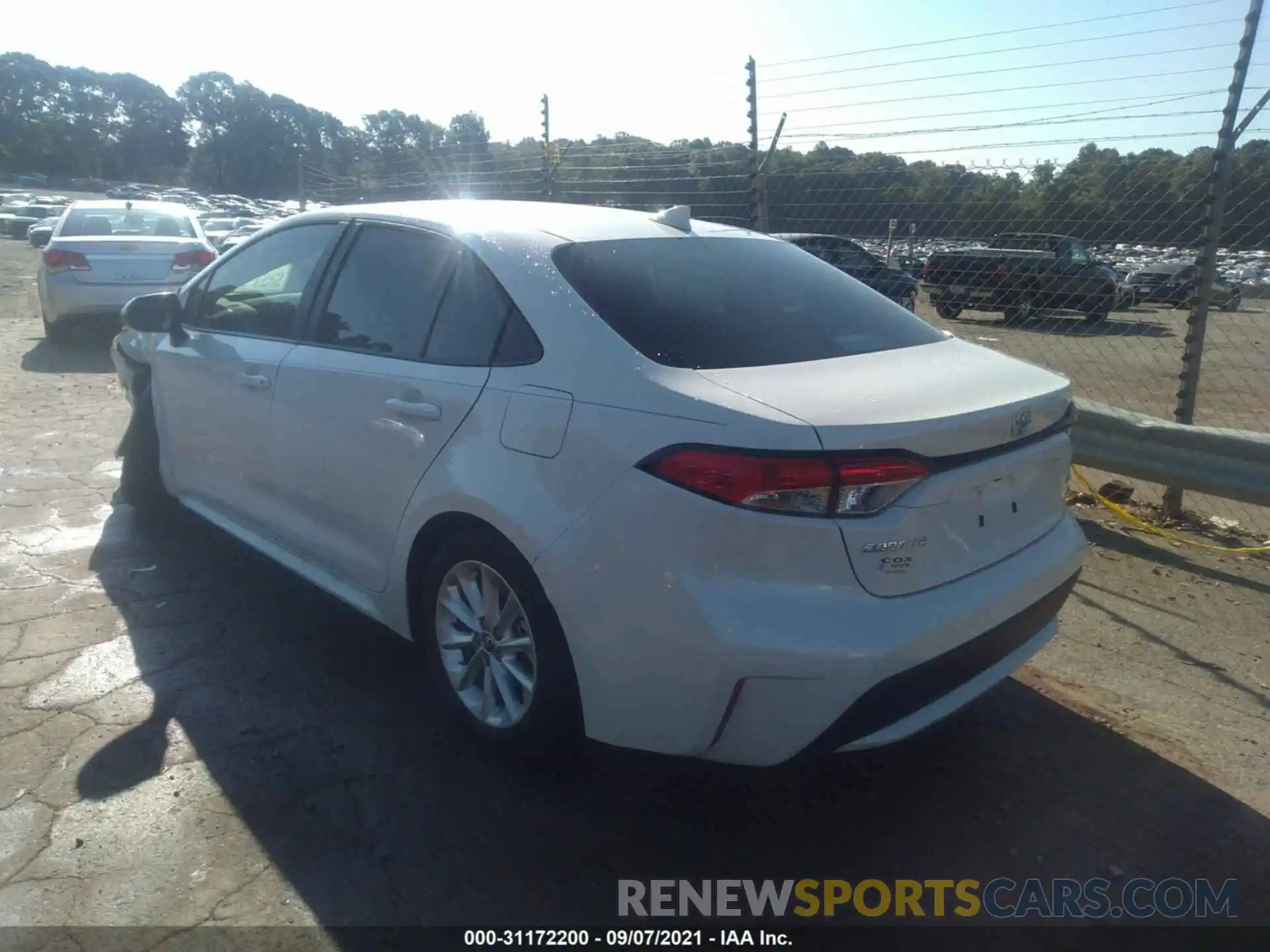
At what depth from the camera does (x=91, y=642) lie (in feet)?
13.1

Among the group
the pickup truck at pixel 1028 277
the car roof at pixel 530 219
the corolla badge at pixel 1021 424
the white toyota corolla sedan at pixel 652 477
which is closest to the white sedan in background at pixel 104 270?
the white toyota corolla sedan at pixel 652 477

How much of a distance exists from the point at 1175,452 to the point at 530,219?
360cm

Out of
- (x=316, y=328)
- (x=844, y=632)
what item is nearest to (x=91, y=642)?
(x=316, y=328)

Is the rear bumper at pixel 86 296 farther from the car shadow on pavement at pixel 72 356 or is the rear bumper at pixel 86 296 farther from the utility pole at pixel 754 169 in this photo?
the utility pole at pixel 754 169

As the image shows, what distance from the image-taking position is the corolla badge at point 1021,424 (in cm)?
277

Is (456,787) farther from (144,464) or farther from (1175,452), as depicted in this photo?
(1175,452)

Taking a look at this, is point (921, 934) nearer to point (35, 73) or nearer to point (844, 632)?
point (844, 632)

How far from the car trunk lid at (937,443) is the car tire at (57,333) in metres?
10.3

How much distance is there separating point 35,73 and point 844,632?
110818 mm

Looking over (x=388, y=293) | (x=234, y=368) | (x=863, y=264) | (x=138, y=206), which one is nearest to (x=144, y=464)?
(x=234, y=368)

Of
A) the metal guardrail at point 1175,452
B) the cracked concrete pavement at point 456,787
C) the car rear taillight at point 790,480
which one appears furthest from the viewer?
the metal guardrail at point 1175,452

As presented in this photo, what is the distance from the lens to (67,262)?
34.0 feet

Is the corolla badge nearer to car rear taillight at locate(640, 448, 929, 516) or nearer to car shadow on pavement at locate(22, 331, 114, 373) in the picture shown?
car rear taillight at locate(640, 448, 929, 516)

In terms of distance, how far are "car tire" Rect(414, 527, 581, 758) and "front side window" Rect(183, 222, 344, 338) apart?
1426 millimetres
